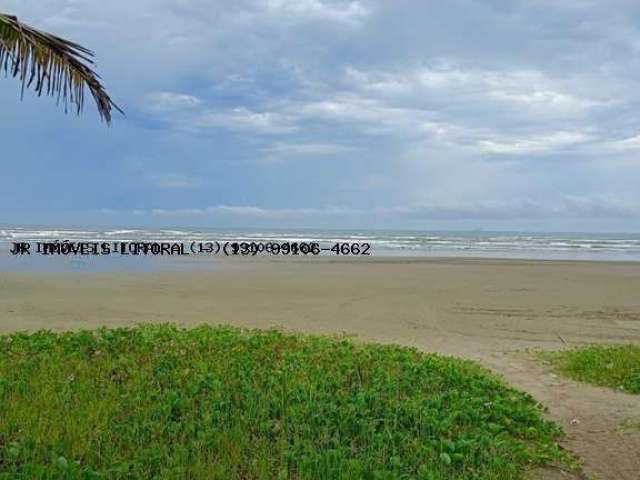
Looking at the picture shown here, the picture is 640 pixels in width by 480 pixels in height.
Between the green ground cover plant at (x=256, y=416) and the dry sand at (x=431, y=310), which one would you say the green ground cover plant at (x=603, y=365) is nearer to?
the dry sand at (x=431, y=310)

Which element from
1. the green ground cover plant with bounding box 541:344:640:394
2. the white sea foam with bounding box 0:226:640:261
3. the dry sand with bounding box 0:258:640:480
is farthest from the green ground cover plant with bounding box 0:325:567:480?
the white sea foam with bounding box 0:226:640:261

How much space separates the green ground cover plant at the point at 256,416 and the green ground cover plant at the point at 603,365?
1408mm

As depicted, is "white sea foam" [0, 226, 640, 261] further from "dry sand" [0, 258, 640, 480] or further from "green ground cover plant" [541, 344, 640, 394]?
"green ground cover plant" [541, 344, 640, 394]

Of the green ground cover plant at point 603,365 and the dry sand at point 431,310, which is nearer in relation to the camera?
the dry sand at point 431,310

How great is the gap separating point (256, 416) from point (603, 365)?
5.29 meters

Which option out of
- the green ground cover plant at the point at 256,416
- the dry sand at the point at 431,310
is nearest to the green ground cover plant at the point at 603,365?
the dry sand at the point at 431,310

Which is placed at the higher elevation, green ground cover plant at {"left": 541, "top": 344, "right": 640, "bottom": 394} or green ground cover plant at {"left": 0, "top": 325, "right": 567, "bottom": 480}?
green ground cover plant at {"left": 0, "top": 325, "right": 567, "bottom": 480}

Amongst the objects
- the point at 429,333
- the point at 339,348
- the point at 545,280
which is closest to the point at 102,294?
the point at 429,333

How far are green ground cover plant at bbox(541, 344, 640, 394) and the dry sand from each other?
303 millimetres

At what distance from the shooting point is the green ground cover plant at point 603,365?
809cm

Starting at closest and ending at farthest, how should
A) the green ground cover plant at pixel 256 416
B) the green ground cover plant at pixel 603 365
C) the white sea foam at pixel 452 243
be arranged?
the green ground cover plant at pixel 256 416
the green ground cover plant at pixel 603 365
the white sea foam at pixel 452 243

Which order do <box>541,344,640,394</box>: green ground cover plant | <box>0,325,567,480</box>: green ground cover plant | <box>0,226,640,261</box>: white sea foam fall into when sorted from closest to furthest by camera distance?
1. <box>0,325,567,480</box>: green ground cover plant
2. <box>541,344,640,394</box>: green ground cover plant
3. <box>0,226,640,261</box>: white sea foam

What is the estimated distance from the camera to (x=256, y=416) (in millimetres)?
5824

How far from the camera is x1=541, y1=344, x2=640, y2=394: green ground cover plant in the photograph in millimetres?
8086
